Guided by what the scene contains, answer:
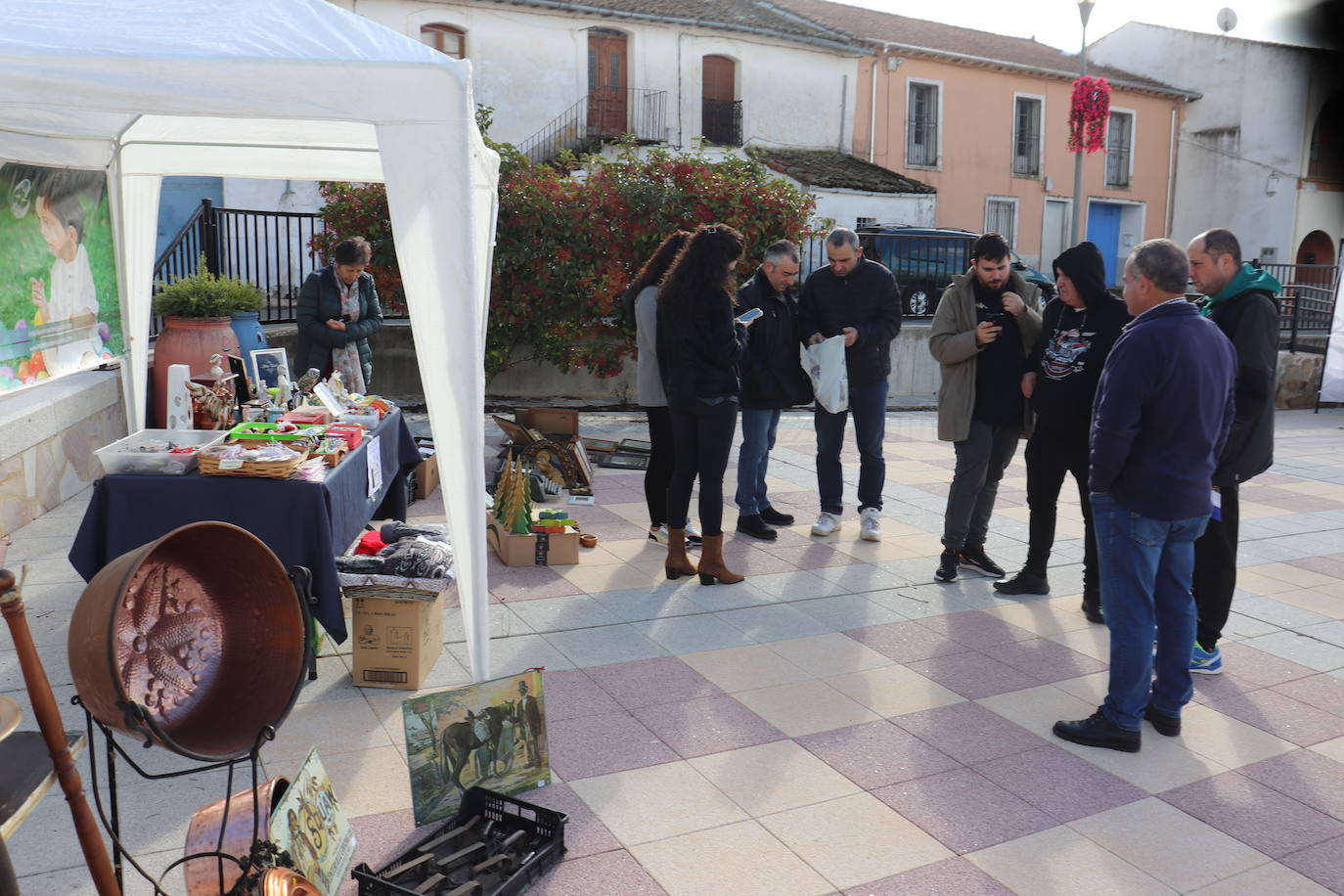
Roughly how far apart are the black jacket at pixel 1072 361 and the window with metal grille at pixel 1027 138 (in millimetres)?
24238

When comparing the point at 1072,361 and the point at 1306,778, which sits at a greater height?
the point at 1072,361

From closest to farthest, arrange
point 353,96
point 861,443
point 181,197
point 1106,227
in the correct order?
point 353,96, point 861,443, point 181,197, point 1106,227

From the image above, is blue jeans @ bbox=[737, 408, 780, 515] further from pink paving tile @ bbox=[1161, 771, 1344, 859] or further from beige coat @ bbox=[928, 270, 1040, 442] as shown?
pink paving tile @ bbox=[1161, 771, 1344, 859]

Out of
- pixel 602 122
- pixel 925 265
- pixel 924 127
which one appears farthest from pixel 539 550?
pixel 924 127

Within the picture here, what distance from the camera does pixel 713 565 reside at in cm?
550

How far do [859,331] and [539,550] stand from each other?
2254mm

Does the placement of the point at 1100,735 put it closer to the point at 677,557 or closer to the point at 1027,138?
the point at 677,557

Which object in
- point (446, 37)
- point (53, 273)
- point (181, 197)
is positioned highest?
point (446, 37)

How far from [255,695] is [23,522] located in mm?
4622

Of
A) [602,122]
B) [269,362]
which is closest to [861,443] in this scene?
[269,362]

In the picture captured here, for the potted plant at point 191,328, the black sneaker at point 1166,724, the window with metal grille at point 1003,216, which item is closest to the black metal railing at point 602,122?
the window with metal grille at point 1003,216

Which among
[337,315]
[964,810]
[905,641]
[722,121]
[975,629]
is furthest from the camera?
[722,121]

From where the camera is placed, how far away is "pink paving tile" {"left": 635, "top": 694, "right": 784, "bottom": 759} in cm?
373

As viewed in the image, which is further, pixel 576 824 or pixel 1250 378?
pixel 1250 378
